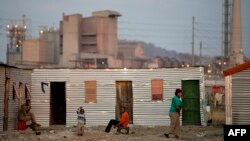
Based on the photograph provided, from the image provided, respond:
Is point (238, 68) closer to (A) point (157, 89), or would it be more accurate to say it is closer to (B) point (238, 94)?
(B) point (238, 94)

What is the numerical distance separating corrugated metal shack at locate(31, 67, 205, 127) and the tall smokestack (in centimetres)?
4051

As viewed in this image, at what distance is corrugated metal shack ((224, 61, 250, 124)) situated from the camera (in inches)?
773

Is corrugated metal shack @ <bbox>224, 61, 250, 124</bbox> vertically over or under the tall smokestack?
under

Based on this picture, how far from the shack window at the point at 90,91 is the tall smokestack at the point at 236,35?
137ft

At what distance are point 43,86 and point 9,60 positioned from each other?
53762 millimetres

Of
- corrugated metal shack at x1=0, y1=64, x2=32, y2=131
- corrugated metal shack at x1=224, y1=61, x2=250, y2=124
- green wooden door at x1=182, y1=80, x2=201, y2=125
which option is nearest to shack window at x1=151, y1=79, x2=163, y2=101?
green wooden door at x1=182, y1=80, x2=201, y2=125

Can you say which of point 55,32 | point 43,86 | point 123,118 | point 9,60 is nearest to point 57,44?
point 55,32

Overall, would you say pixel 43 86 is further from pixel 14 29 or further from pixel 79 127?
pixel 14 29

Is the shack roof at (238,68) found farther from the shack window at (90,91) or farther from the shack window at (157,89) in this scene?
the shack window at (90,91)

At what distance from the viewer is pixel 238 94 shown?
19.8 metres

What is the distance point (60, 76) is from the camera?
88.3ft

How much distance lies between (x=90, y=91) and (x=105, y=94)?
91cm

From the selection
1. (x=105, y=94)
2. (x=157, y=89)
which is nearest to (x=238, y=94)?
(x=157, y=89)

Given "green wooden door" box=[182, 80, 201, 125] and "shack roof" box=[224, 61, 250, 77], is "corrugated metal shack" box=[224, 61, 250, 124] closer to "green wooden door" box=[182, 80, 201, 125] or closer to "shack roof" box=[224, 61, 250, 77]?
"shack roof" box=[224, 61, 250, 77]
